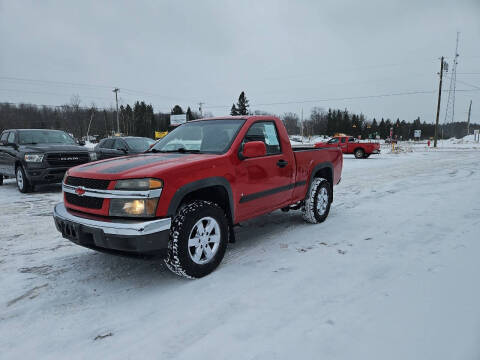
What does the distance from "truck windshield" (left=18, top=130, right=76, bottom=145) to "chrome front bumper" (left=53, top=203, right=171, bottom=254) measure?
7.49 m

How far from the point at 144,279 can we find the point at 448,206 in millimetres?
6011

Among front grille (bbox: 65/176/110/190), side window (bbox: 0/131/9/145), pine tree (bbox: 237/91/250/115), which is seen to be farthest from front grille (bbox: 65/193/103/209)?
pine tree (bbox: 237/91/250/115)

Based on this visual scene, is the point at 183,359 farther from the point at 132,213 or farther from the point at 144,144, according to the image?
the point at 144,144

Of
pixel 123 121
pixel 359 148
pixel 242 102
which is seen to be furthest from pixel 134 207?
pixel 123 121

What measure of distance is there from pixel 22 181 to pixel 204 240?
7579 millimetres

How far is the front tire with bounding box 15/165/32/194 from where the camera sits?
836cm

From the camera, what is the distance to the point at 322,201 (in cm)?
549

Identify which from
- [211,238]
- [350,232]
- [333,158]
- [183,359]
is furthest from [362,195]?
[183,359]

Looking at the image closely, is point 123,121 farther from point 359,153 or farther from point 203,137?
point 203,137

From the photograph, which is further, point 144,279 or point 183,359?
point 144,279

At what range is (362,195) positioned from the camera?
25.6 feet

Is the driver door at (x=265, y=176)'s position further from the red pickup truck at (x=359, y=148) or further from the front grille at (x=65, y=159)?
the red pickup truck at (x=359, y=148)

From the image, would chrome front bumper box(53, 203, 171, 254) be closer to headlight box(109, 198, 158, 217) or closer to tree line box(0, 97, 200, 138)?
headlight box(109, 198, 158, 217)

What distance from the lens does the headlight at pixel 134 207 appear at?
2873 mm
